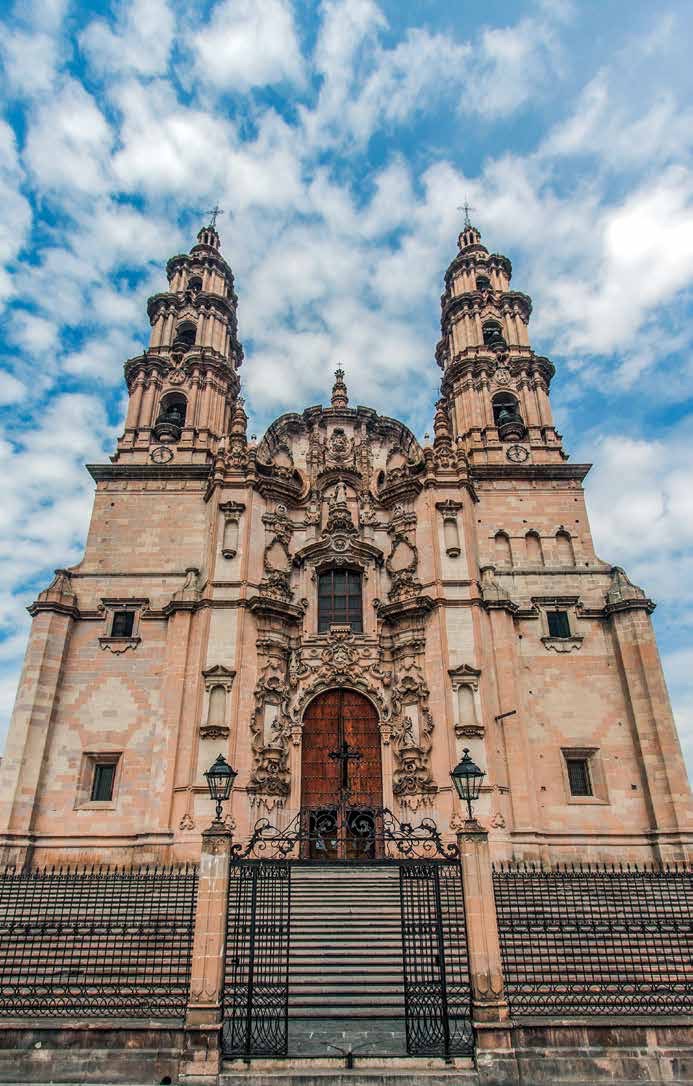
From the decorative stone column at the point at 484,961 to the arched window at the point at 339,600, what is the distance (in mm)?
→ 13794

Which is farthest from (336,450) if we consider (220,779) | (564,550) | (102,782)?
(220,779)

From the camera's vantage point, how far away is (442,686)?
20516 millimetres

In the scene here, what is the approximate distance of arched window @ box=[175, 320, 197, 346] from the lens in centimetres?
3111

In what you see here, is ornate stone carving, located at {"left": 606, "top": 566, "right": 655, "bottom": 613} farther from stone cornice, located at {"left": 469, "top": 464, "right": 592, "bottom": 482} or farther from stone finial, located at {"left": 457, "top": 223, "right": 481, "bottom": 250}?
stone finial, located at {"left": 457, "top": 223, "right": 481, "bottom": 250}

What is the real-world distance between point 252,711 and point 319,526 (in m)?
7.43

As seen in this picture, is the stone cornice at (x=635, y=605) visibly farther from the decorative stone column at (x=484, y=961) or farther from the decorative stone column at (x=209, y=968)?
the decorative stone column at (x=209, y=968)

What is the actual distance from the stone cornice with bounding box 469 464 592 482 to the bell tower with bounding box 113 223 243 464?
34.1 feet

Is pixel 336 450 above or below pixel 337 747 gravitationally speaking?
above

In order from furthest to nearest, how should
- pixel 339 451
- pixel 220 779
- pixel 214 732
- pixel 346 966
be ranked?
pixel 339 451 → pixel 214 732 → pixel 346 966 → pixel 220 779

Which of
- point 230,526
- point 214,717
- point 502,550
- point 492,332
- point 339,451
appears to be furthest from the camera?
point 492,332

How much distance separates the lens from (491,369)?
→ 29234 mm

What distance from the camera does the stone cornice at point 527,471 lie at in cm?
2589

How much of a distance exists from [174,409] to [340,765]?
650 inches

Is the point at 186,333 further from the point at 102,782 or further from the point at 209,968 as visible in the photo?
the point at 209,968
